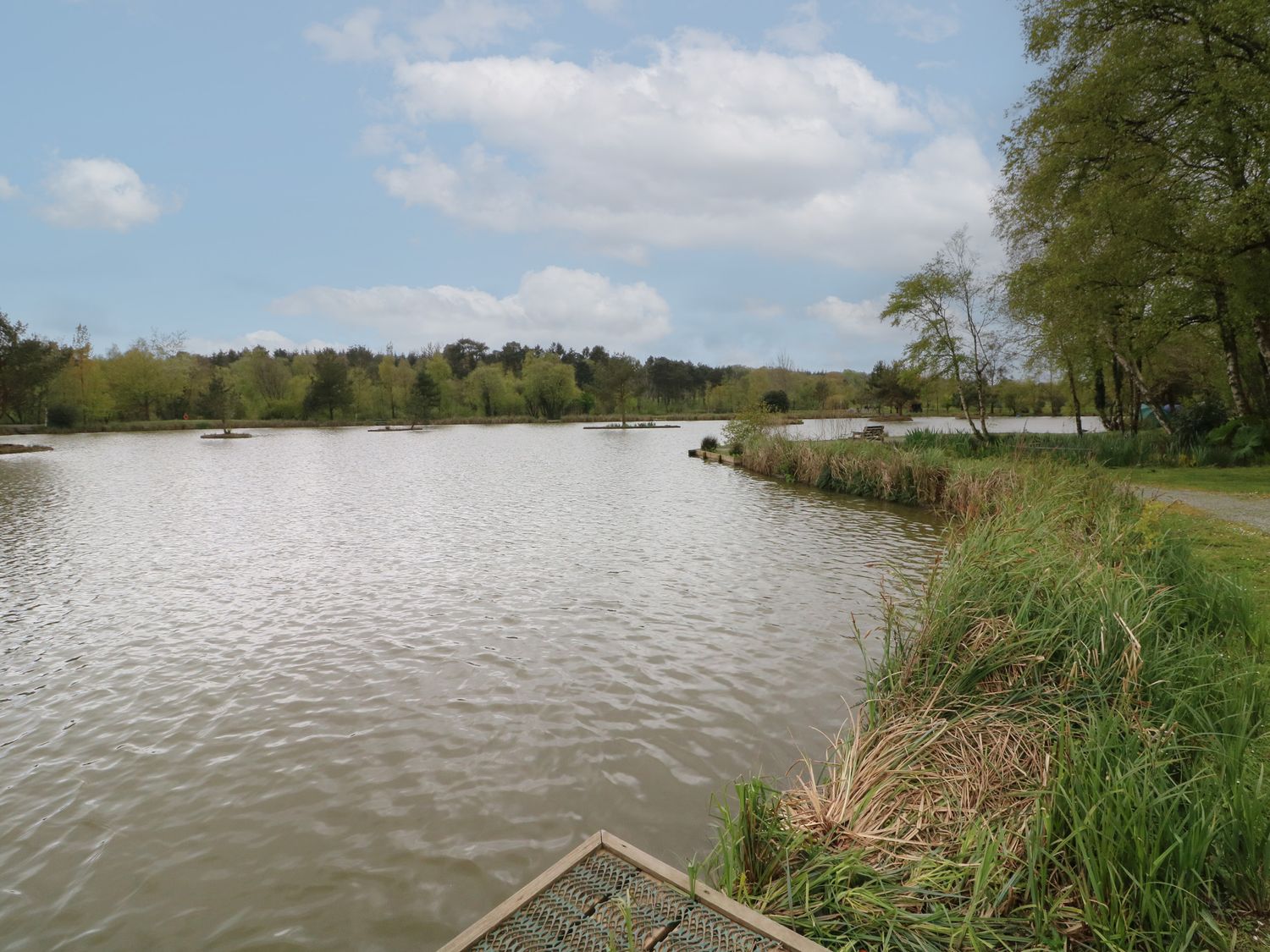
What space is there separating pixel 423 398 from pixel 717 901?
3040 inches

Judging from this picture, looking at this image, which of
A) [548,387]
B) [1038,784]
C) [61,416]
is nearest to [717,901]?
[1038,784]

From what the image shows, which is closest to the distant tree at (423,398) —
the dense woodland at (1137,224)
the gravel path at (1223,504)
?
the dense woodland at (1137,224)

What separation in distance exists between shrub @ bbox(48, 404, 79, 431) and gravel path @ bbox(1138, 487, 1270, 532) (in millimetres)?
70040

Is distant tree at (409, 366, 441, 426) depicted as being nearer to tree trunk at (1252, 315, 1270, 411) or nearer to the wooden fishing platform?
tree trunk at (1252, 315, 1270, 411)

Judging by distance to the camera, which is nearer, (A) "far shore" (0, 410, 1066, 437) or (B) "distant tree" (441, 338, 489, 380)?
(A) "far shore" (0, 410, 1066, 437)

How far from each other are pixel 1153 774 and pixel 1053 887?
0.76 meters

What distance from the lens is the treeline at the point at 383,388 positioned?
184ft

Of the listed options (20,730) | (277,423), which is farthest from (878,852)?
(277,423)

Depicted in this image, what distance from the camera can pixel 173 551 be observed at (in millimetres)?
11227

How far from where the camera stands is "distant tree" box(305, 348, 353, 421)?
238 ft

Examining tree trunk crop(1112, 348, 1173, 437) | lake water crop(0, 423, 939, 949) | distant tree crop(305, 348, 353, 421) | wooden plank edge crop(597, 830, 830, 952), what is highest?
distant tree crop(305, 348, 353, 421)

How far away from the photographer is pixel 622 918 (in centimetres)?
248

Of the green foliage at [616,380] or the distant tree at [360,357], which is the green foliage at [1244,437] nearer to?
the green foliage at [616,380]

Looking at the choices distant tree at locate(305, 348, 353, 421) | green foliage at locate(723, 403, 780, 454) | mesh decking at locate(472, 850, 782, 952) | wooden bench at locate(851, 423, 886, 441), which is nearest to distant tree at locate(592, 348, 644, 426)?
distant tree at locate(305, 348, 353, 421)
